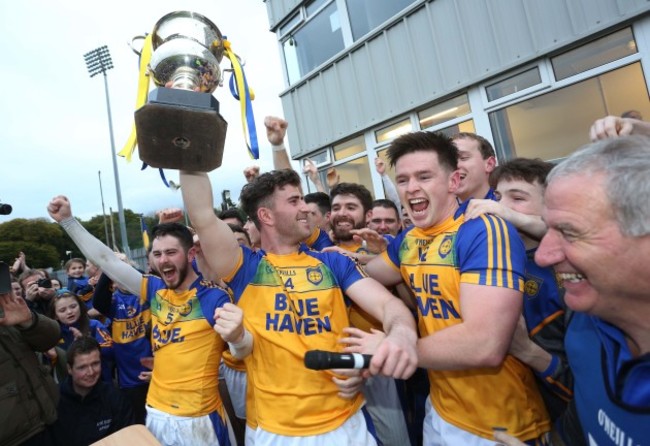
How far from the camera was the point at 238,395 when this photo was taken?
3.67 m

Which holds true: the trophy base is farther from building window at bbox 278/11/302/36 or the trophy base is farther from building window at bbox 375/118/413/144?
building window at bbox 278/11/302/36

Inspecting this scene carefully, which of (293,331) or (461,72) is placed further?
(461,72)

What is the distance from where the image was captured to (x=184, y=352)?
9.02 feet

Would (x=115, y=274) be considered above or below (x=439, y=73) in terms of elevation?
below

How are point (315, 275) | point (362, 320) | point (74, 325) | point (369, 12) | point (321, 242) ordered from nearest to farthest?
point (315, 275)
point (362, 320)
point (321, 242)
point (74, 325)
point (369, 12)

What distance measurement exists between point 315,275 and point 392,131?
7239 millimetres

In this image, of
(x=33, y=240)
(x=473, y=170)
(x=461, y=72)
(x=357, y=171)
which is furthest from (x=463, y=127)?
(x=33, y=240)

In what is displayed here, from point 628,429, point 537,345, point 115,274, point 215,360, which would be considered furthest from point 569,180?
point 115,274

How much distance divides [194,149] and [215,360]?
1.83m

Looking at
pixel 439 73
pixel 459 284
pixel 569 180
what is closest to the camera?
pixel 569 180

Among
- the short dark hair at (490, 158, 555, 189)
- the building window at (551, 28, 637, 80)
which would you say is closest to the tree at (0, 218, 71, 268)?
the building window at (551, 28, 637, 80)

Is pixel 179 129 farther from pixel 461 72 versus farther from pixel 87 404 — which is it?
pixel 461 72

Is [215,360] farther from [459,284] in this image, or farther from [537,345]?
[537,345]

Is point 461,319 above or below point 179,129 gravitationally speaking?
below
